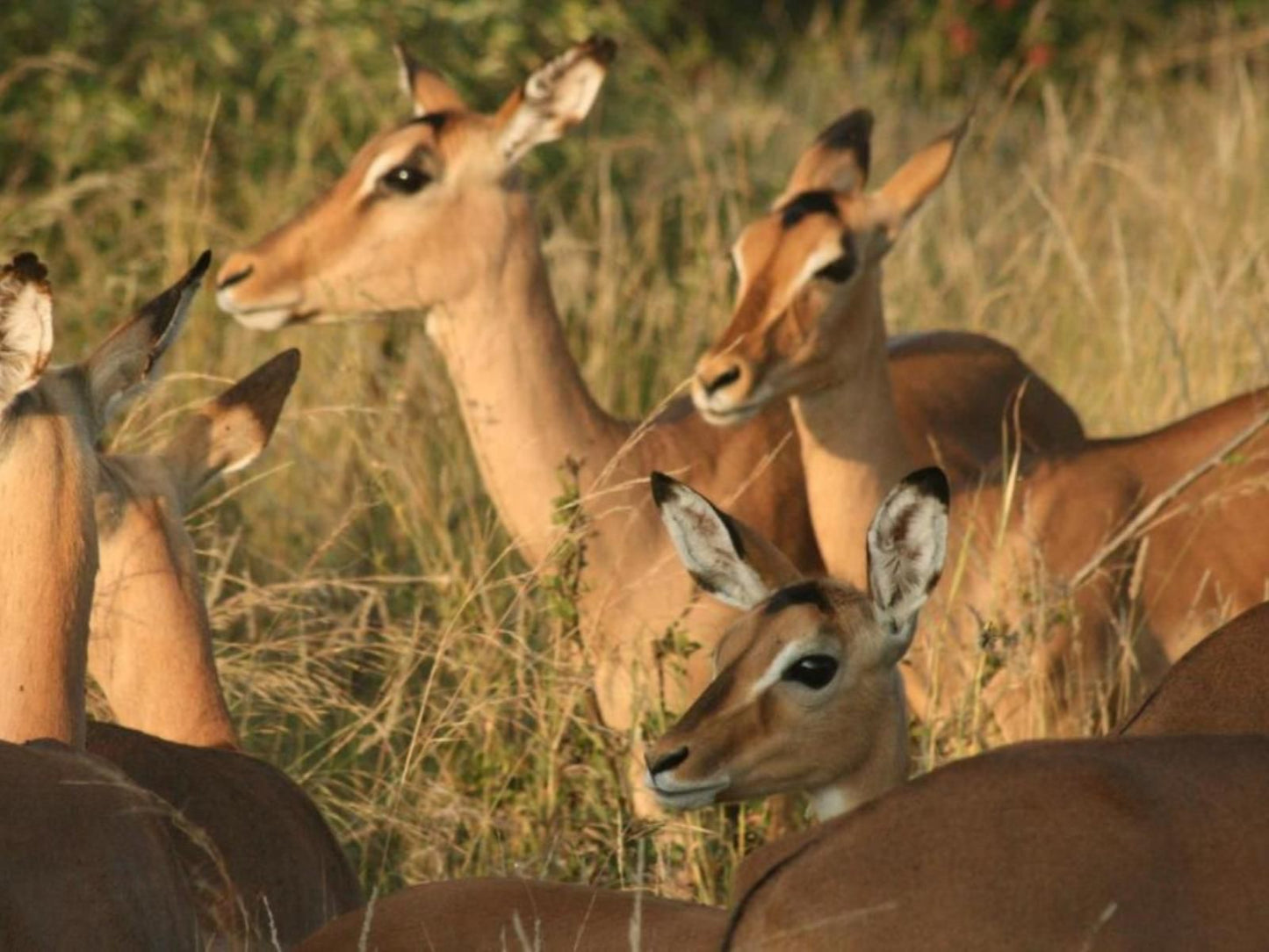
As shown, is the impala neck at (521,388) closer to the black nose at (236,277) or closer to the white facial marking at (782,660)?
the black nose at (236,277)

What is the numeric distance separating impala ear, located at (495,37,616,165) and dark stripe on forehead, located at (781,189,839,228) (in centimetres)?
67

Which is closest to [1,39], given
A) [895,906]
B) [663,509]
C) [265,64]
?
[265,64]

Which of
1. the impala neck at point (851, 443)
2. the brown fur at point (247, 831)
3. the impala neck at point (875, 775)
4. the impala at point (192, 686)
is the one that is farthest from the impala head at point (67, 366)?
the impala neck at point (851, 443)

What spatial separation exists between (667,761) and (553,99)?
309cm

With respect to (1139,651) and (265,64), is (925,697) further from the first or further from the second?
(265,64)

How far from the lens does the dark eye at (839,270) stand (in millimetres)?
6250

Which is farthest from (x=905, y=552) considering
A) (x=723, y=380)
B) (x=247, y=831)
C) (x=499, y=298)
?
(x=499, y=298)

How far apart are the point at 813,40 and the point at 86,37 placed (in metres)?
5.44

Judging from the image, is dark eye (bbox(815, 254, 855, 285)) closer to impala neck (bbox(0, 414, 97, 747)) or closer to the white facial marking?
the white facial marking

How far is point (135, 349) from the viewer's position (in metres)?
4.41

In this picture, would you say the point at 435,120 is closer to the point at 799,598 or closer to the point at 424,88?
the point at 424,88

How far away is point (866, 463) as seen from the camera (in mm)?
6418

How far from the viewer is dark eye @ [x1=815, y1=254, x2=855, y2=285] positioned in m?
6.25

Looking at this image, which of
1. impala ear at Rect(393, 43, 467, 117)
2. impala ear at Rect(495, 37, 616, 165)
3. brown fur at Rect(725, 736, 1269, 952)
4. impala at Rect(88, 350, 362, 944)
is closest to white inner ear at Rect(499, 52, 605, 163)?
impala ear at Rect(495, 37, 616, 165)
